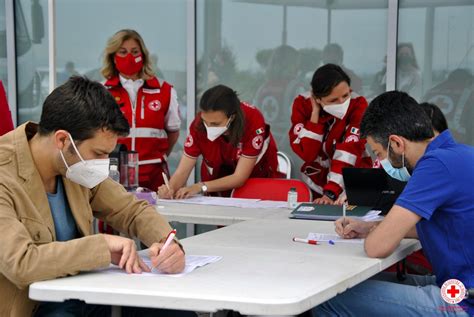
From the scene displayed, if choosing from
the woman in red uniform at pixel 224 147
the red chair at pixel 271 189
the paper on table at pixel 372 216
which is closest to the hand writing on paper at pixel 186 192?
the woman in red uniform at pixel 224 147

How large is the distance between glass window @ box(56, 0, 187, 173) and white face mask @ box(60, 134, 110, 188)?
12.2 ft

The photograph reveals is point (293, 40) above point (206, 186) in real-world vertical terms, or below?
above

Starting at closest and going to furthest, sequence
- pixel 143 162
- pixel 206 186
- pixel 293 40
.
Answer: pixel 206 186 < pixel 143 162 < pixel 293 40

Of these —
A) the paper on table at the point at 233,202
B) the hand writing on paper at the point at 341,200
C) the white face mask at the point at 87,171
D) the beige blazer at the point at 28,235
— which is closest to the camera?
the beige blazer at the point at 28,235

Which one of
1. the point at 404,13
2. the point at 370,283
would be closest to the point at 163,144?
the point at 404,13

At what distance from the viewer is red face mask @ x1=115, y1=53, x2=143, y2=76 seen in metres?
5.02

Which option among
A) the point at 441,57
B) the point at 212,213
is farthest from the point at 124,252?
the point at 441,57

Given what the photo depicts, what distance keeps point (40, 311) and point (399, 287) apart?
1.26 metres

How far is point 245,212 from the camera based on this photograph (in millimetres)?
3939

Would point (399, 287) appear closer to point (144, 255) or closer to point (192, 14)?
point (144, 255)

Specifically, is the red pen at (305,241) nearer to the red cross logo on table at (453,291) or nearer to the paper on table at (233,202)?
the red cross logo on table at (453,291)

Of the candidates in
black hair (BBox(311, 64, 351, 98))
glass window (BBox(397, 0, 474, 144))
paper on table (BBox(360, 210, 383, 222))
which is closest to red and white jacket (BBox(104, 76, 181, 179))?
black hair (BBox(311, 64, 351, 98))

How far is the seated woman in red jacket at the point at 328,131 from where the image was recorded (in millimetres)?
4445

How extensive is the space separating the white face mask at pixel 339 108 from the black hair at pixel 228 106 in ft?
1.68
